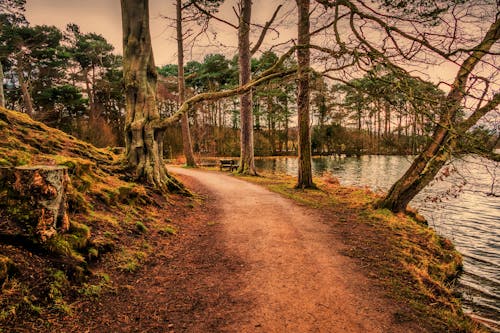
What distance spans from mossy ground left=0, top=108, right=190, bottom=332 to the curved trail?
1.49m

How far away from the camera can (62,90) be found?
22.7m

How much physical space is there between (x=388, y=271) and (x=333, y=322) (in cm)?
168

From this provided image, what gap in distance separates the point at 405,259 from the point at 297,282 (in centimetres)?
216

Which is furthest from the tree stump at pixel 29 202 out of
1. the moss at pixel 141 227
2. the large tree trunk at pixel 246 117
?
the large tree trunk at pixel 246 117

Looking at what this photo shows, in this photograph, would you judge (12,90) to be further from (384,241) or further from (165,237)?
(384,241)

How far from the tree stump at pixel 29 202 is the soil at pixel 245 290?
3.12 ft

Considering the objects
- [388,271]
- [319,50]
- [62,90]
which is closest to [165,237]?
[388,271]

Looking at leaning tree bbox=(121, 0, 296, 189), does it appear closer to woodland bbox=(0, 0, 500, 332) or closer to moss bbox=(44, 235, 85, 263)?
woodland bbox=(0, 0, 500, 332)

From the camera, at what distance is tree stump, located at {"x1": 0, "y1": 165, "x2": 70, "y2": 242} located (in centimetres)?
291

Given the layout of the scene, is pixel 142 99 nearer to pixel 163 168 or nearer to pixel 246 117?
pixel 163 168

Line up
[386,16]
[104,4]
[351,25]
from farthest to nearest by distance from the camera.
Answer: [104,4] < [351,25] < [386,16]

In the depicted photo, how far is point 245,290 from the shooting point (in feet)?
11.3

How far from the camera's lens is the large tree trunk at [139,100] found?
23.5ft

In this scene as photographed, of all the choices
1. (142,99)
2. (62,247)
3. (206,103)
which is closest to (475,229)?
(62,247)
